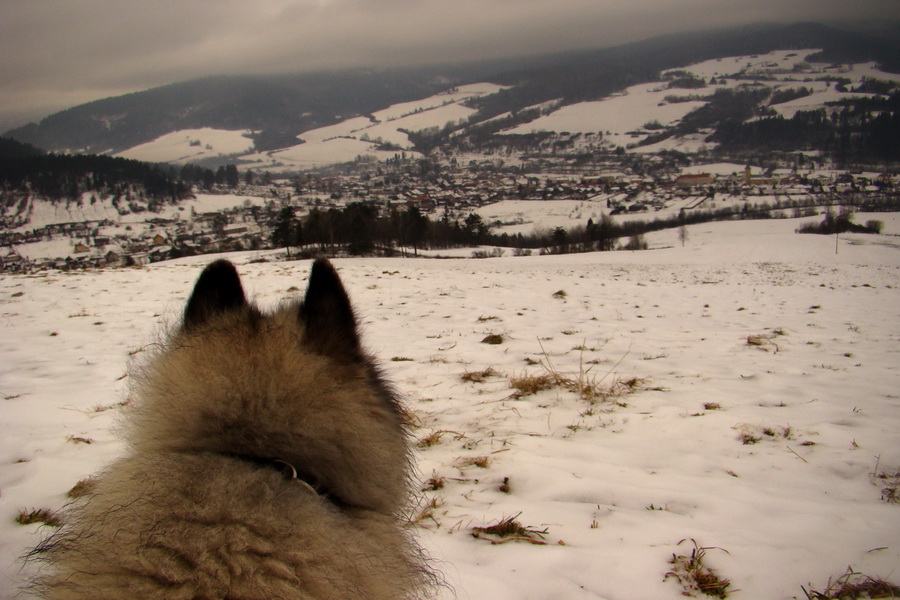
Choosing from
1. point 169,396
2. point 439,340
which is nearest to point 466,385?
point 439,340

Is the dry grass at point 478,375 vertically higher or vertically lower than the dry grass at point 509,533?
higher

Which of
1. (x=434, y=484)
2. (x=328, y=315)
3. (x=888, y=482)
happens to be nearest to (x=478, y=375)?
(x=434, y=484)

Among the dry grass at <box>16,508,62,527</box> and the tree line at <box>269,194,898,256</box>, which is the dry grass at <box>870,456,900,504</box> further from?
the tree line at <box>269,194,898,256</box>

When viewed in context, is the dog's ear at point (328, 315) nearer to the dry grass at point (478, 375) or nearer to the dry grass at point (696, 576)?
the dry grass at point (696, 576)

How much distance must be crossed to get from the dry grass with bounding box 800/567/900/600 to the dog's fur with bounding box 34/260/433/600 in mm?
1553

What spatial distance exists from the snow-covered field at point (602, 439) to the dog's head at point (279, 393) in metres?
0.31

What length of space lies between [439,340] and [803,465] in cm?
425

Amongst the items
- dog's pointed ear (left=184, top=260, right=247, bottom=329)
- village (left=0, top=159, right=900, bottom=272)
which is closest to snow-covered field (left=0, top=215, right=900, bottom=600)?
dog's pointed ear (left=184, top=260, right=247, bottom=329)

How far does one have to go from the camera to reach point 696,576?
1809 mm

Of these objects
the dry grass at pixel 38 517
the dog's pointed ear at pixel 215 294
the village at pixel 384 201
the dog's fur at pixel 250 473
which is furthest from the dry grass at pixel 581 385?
the village at pixel 384 201

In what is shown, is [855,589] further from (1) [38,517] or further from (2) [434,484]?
(1) [38,517]

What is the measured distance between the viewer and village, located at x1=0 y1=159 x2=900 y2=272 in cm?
6119

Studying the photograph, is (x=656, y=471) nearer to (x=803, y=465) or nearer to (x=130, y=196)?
(x=803, y=465)

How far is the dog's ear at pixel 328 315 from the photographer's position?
4.66ft
